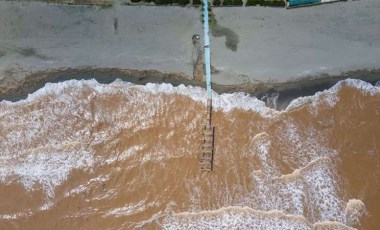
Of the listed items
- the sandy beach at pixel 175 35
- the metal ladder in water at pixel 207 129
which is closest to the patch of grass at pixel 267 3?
the sandy beach at pixel 175 35

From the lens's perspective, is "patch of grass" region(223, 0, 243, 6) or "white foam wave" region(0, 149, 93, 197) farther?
"patch of grass" region(223, 0, 243, 6)

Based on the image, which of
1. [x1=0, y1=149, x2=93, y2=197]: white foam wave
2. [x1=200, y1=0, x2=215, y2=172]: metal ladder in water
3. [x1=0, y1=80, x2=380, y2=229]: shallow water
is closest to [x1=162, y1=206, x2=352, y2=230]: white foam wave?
[x1=0, y1=80, x2=380, y2=229]: shallow water

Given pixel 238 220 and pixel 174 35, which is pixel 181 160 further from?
pixel 174 35

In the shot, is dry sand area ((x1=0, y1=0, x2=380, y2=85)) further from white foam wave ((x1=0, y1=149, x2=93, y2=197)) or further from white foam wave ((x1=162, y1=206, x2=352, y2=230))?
white foam wave ((x1=162, y1=206, x2=352, y2=230))

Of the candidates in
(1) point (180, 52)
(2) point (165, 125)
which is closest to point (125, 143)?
(2) point (165, 125)

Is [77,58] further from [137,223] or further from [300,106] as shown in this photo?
[300,106]

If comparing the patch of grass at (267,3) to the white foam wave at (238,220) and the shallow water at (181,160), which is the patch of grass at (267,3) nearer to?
the shallow water at (181,160)

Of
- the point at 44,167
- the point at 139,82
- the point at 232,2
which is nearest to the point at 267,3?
the point at 232,2

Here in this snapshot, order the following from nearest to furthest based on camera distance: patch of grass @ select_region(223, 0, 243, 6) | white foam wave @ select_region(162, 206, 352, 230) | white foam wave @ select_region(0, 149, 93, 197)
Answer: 1. white foam wave @ select_region(162, 206, 352, 230)
2. white foam wave @ select_region(0, 149, 93, 197)
3. patch of grass @ select_region(223, 0, 243, 6)
